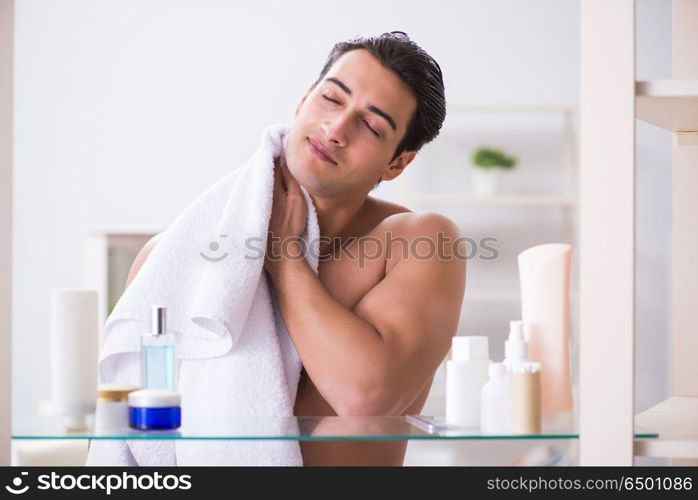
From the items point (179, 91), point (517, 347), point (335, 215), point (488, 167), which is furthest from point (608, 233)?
point (179, 91)

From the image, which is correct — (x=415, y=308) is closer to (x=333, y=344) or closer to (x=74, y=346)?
(x=333, y=344)

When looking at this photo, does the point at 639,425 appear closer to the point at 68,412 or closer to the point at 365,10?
the point at 68,412

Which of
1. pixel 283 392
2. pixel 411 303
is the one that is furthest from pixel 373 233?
pixel 283 392

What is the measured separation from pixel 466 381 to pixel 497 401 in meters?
0.04

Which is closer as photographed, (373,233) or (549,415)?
(549,415)

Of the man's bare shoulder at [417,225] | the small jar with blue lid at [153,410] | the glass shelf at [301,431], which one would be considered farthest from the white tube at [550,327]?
the small jar with blue lid at [153,410]

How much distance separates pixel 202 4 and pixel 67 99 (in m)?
0.51

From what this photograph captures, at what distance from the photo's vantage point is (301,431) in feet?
2.37

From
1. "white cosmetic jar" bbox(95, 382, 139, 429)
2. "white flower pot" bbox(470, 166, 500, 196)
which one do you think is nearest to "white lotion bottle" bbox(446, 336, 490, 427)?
"white cosmetic jar" bbox(95, 382, 139, 429)

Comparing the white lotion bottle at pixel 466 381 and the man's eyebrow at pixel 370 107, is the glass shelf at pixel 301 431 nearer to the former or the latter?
the white lotion bottle at pixel 466 381

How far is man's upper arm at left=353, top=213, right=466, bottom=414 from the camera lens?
0.84m

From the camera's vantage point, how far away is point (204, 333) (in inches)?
33.4

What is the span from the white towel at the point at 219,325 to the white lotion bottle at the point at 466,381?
0.59 feet
